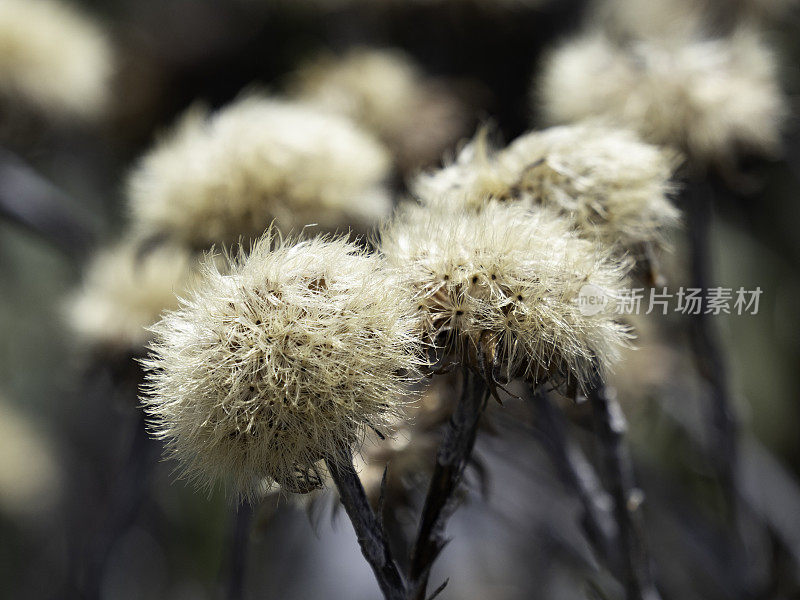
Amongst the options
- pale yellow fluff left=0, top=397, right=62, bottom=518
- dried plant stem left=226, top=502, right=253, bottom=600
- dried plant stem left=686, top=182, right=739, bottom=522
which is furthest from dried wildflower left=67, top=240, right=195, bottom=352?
pale yellow fluff left=0, top=397, right=62, bottom=518

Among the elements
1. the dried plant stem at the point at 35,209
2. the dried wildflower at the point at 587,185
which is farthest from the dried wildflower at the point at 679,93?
the dried plant stem at the point at 35,209

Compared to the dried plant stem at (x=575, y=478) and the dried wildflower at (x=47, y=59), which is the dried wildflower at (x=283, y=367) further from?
the dried wildflower at (x=47, y=59)

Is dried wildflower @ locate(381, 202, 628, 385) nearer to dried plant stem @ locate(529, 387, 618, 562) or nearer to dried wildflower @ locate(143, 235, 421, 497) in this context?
dried wildflower @ locate(143, 235, 421, 497)

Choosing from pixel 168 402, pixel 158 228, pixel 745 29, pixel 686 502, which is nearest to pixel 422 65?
pixel 745 29

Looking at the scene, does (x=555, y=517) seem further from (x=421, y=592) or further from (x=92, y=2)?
(x=92, y=2)

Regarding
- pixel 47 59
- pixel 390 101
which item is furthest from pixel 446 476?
pixel 47 59
